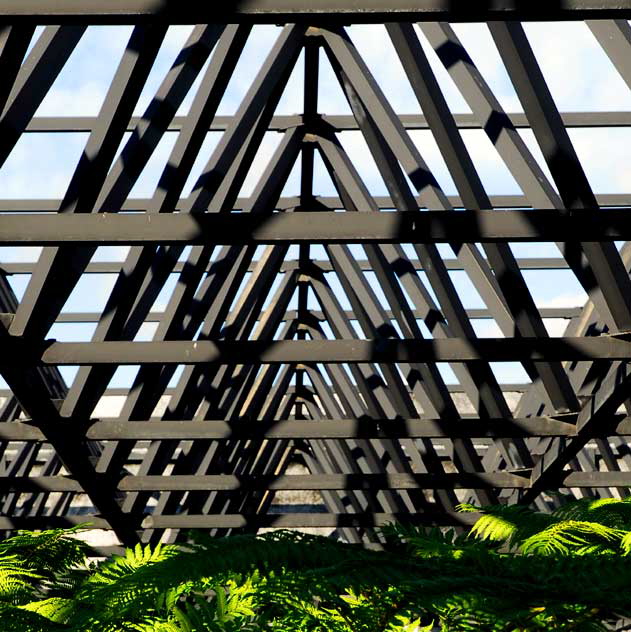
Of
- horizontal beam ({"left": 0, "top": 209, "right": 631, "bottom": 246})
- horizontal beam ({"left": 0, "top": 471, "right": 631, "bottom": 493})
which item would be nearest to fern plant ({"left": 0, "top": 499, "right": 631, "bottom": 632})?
horizontal beam ({"left": 0, "top": 209, "right": 631, "bottom": 246})

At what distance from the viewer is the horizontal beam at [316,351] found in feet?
27.1

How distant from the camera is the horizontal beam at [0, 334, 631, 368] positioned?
8258 millimetres

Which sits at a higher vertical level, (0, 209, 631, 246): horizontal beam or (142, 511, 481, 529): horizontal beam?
(142, 511, 481, 529): horizontal beam

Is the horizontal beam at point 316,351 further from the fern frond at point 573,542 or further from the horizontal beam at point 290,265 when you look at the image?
the horizontal beam at point 290,265

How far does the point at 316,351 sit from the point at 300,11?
460 cm

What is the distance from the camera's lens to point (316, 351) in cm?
874

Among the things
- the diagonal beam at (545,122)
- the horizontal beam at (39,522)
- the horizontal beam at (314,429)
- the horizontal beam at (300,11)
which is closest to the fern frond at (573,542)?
the horizontal beam at (300,11)

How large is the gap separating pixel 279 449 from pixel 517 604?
23803mm

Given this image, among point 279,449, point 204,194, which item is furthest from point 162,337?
point 279,449

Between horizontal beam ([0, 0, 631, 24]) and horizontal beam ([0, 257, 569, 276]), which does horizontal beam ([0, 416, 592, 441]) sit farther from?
horizontal beam ([0, 0, 631, 24])

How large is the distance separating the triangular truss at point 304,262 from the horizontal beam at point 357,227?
14 mm

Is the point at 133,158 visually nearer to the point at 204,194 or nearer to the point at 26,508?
the point at 204,194

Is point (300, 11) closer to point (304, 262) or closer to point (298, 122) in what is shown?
point (298, 122)

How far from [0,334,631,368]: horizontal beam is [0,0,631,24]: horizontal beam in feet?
13.2
